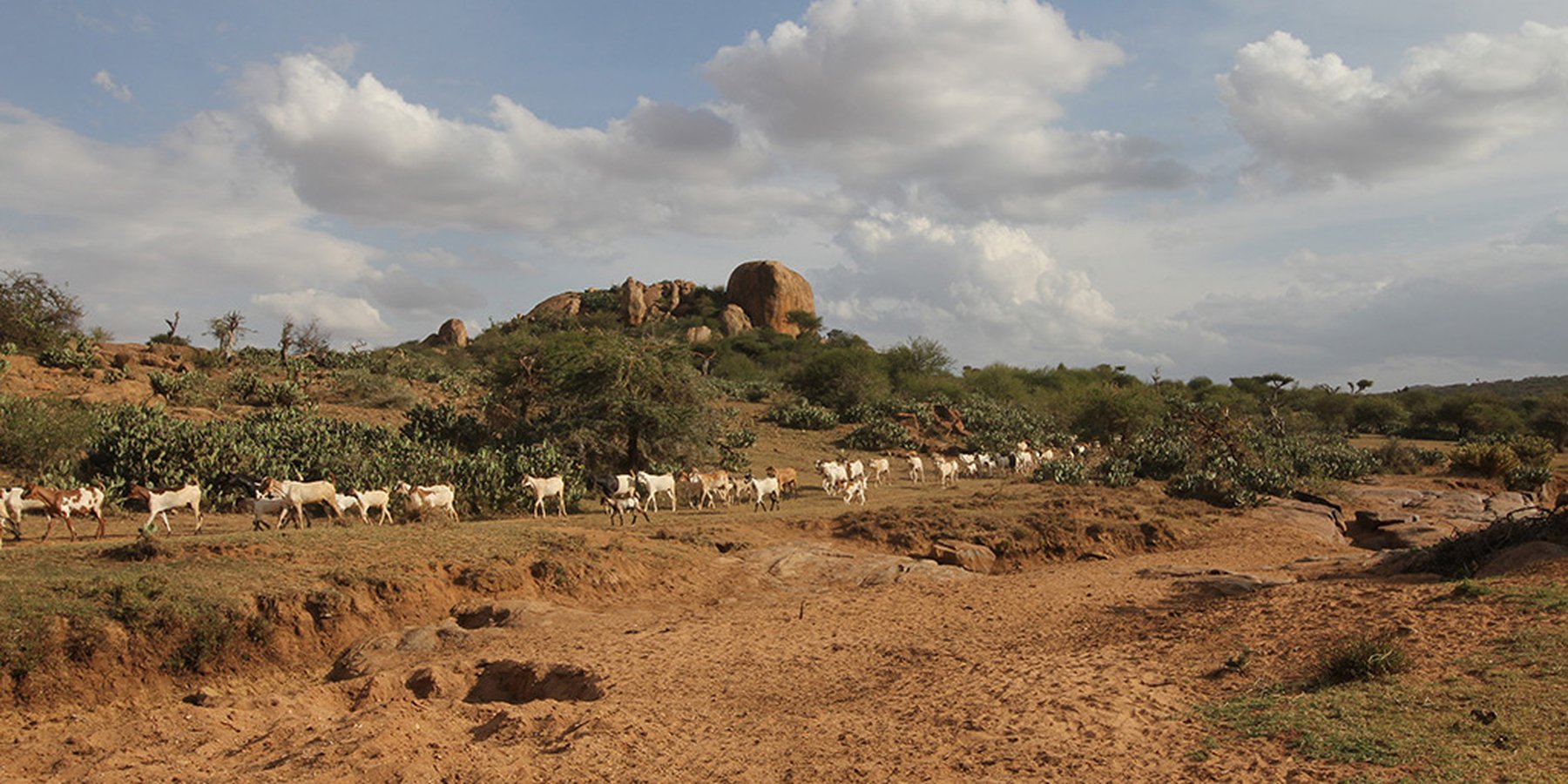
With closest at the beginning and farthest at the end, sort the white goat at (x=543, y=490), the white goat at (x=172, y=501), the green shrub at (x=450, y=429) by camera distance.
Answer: the white goat at (x=172, y=501)
the white goat at (x=543, y=490)
the green shrub at (x=450, y=429)

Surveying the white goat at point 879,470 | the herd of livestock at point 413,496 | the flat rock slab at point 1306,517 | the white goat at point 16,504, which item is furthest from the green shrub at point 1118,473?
the white goat at point 16,504

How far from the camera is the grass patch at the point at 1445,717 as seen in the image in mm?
5969

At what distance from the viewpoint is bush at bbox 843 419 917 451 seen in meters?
32.4

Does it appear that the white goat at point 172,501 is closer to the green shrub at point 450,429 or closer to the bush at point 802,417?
the green shrub at point 450,429

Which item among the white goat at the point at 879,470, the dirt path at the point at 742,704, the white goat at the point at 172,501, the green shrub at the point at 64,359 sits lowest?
the dirt path at the point at 742,704

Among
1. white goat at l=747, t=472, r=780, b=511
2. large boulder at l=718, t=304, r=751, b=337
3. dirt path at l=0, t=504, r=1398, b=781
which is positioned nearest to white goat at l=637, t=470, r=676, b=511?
white goat at l=747, t=472, r=780, b=511

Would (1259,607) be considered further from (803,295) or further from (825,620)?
(803,295)

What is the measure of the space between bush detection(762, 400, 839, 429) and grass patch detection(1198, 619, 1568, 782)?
1079 inches

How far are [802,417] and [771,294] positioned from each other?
1753 inches

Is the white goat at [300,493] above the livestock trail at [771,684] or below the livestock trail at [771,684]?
above

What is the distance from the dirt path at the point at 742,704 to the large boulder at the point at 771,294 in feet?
218

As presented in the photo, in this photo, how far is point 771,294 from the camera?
7906 centimetres

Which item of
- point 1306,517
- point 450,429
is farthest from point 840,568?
point 450,429

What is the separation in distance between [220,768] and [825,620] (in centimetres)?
633
